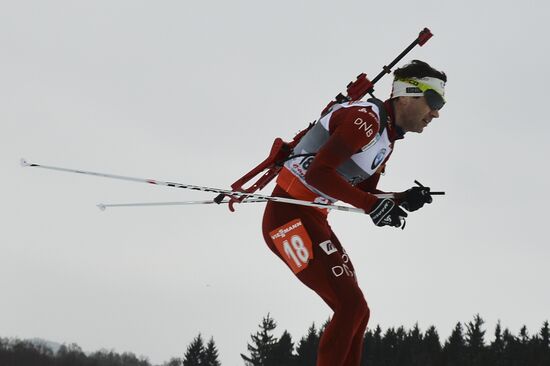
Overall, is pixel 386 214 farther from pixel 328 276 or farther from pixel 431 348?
pixel 431 348

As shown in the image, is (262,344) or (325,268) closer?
(325,268)

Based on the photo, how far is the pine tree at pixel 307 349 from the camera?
6006 cm

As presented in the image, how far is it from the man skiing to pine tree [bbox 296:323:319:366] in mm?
57135

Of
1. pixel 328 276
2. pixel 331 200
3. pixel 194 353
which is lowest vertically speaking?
pixel 328 276

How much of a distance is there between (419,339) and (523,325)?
9.13 metres

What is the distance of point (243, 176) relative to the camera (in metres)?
4.79

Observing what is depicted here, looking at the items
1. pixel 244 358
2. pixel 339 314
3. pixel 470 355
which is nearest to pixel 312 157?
pixel 339 314

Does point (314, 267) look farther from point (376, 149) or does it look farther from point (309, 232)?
point (376, 149)

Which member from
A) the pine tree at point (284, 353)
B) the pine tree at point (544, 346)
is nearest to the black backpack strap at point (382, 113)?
the pine tree at point (544, 346)

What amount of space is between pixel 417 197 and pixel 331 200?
53 cm

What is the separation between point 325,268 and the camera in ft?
12.6

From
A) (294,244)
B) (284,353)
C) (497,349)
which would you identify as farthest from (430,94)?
(284,353)

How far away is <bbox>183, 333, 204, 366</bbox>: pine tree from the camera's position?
202ft

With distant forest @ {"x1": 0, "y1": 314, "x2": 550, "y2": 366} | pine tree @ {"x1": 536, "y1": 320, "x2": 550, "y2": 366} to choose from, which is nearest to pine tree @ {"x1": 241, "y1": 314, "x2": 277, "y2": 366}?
distant forest @ {"x1": 0, "y1": 314, "x2": 550, "y2": 366}
